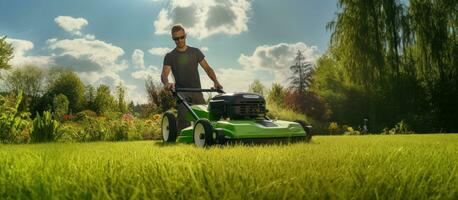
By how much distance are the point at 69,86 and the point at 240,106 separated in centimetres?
4640

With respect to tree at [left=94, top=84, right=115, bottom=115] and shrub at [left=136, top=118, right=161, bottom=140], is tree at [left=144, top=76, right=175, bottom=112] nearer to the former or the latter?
shrub at [left=136, top=118, right=161, bottom=140]

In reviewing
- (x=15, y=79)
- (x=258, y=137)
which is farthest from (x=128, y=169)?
(x=15, y=79)

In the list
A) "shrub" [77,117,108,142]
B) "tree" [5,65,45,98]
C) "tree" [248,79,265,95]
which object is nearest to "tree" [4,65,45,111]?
"tree" [5,65,45,98]

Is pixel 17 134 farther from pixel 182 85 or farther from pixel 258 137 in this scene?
pixel 258 137

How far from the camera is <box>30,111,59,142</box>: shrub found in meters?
9.60

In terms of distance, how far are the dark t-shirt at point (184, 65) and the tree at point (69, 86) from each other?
41418 millimetres

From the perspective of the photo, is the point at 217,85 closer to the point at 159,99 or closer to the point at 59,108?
the point at 159,99

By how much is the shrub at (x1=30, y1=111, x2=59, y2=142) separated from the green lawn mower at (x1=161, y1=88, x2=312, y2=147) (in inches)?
153

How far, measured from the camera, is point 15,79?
50.1 meters

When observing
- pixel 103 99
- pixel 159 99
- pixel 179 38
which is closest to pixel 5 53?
pixel 159 99

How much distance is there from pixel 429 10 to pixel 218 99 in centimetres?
1670

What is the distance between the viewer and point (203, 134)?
621 cm

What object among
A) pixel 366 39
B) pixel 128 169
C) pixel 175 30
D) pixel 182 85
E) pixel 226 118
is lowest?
pixel 128 169

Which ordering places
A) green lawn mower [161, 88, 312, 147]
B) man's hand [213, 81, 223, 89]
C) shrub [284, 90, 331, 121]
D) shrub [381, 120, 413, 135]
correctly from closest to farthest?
green lawn mower [161, 88, 312, 147], man's hand [213, 81, 223, 89], shrub [381, 120, 413, 135], shrub [284, 90, 331, 121]
